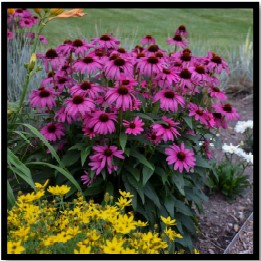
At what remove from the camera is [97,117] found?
180 centimetres

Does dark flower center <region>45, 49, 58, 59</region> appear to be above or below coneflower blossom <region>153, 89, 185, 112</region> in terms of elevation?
above

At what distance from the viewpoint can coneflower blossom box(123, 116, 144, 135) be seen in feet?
5.80

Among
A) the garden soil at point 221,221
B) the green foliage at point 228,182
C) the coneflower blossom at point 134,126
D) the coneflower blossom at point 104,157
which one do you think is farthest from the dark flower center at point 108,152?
the green foliage at point 228,182

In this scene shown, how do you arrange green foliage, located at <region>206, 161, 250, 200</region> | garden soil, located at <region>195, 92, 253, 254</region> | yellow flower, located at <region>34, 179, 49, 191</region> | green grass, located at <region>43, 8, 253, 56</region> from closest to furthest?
yellow flower, located at <region>34, 179, 49, 191</region> < garden soil, located at <region>195, 92, 253, 254</region> < green foliage, located at <region>206, 161, 250, 200</region> < green grass, located at <region>43, 8, 253, 56</region>

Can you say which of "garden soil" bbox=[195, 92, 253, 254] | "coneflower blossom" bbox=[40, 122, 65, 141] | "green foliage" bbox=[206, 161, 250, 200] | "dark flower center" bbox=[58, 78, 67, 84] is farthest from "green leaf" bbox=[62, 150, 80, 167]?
"green foliage" bbox=[206, 161, 250, 200]

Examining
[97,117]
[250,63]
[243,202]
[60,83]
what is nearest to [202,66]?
[97,117]

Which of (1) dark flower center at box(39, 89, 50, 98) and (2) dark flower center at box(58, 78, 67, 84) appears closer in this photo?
(1) dark flower center at box(39, 89, 50, 98)

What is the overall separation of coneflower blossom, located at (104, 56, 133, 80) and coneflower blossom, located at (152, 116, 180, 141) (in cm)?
22

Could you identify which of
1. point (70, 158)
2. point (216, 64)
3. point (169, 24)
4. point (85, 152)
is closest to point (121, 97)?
point (85, 152)

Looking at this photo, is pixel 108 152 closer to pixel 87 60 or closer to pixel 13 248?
pixel 87 60

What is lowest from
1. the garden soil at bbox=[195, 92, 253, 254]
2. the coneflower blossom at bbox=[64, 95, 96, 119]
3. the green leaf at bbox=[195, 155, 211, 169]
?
the garden soil at bbox=[195, 92, 253, 254]

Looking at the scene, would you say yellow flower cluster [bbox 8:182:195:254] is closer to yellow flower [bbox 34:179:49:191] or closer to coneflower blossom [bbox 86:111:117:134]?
yellow flower [bbox 34:179:49:191]

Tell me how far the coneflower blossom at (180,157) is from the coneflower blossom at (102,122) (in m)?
0.23

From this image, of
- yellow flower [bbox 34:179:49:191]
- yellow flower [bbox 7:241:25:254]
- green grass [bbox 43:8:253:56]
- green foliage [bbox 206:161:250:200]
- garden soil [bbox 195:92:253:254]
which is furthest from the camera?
green grass [bbox 43:8:253:56]
